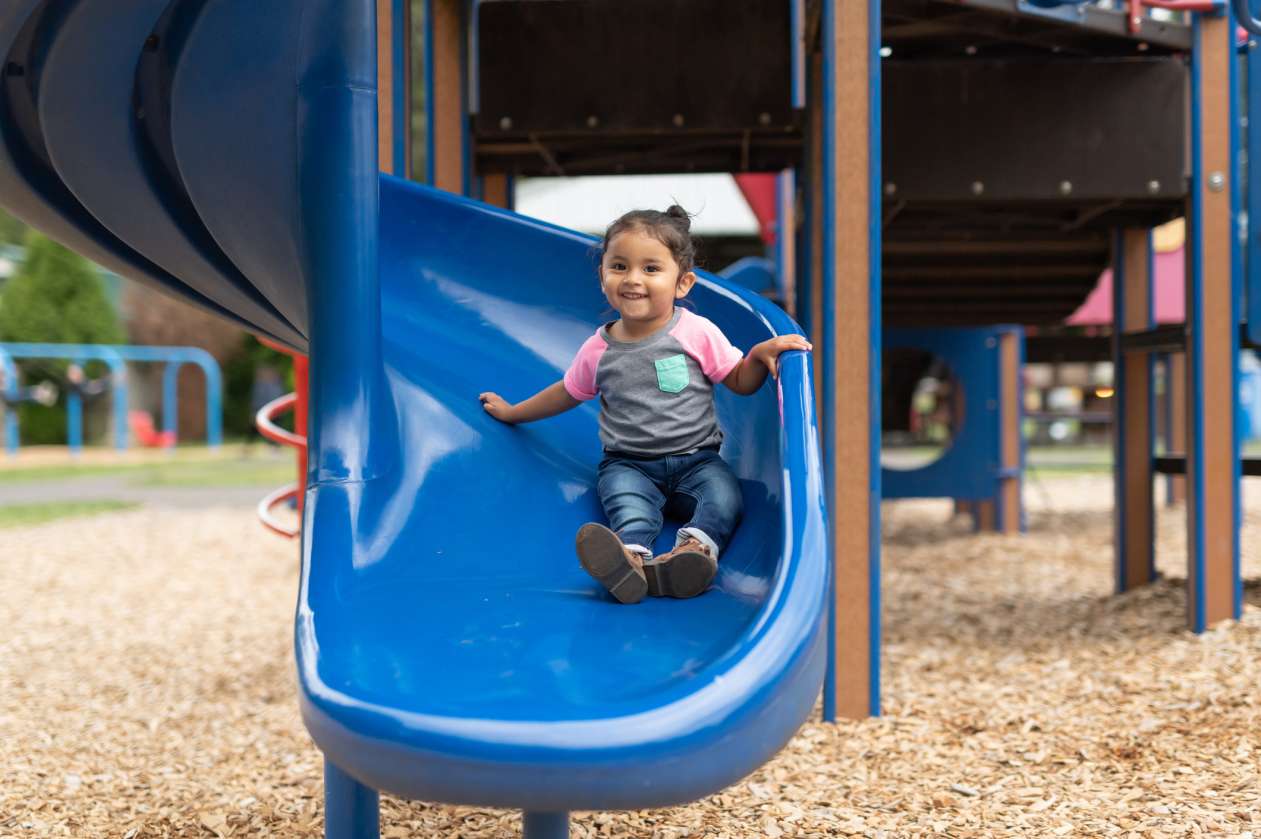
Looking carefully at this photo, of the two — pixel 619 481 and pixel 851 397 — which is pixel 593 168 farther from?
pixel 619 481

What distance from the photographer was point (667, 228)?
2.25 m

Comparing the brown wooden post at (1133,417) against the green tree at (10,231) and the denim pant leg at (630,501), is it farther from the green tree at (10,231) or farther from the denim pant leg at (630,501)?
the green tree at (10,231)

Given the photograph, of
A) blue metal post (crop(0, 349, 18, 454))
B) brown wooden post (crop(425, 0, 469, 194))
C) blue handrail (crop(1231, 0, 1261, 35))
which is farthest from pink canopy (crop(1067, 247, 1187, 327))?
blue metal post (crop(0, 349, 18, 454))

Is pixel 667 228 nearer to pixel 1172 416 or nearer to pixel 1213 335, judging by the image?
pixel 1213 335

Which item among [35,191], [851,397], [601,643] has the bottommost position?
[601,643]

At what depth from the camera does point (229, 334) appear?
22922mm

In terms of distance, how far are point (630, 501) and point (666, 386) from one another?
0.85 ft

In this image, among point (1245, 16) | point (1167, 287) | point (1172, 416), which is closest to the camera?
point (1245, 16)

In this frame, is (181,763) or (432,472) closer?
(432,472)

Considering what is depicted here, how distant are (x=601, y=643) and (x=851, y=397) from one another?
1.61m

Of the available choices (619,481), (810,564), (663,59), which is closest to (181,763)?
(619,481)

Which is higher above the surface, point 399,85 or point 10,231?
point 10,231

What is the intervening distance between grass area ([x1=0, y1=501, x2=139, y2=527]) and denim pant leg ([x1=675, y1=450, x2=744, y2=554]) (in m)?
7.76

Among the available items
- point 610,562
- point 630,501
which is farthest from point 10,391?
point 610,562
